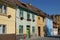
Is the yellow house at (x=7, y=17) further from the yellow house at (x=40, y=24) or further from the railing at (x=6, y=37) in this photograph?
the yellow house at (x=40, y=24)

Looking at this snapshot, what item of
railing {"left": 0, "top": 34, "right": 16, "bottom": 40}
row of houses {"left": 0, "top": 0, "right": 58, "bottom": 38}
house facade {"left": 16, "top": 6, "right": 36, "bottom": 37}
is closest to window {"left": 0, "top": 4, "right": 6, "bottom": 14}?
row of houses {"left": 0, "top": 0, "right": 58, "bottom": 38}

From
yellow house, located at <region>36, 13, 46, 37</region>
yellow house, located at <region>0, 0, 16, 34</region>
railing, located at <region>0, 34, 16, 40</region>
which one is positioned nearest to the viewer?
railing, located at <region>0, 34, 16, 40</region>

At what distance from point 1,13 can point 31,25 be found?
13.4m

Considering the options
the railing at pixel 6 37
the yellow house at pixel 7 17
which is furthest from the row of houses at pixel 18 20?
the railing at pixel 6 37

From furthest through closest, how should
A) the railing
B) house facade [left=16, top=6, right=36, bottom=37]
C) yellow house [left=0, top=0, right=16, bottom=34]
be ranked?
house facade [left=16, top=6, right=36, bottom=37] < yellow house [left=0, top=0, right=16, bottom=34] < the railing

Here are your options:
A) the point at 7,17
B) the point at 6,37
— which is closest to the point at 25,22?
the point at 7,17

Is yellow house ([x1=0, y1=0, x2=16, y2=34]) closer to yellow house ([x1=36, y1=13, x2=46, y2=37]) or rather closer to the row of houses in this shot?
the row of houses

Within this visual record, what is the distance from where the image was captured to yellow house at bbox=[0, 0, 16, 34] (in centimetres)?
2559

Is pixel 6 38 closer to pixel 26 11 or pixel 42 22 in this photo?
pixel 26 11

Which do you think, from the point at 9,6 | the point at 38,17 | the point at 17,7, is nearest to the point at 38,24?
the point at 38,17

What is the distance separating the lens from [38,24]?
4331 centimetres

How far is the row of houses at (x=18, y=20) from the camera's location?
85.6ft

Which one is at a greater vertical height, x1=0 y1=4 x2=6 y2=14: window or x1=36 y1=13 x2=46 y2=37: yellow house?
x1=0 y1=4 x2=6 y2=14: window

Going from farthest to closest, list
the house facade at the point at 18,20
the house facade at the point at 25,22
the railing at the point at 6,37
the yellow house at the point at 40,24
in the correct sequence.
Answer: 1. the yellow house at the point at 40,24
2. the house facade at the point at 25,22
3. the house facade at the point at 18,20
4. the railing at the point at 6,37
